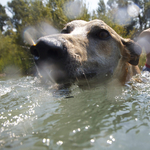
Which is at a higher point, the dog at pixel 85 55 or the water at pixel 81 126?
the dog at pixel 85 55

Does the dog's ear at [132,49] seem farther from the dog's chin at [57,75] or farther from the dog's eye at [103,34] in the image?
the dog's chin at [57,75]

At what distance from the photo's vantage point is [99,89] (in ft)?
10.2

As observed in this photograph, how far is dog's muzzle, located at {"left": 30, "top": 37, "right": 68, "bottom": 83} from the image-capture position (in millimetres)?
1719

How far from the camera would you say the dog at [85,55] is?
1856 mm

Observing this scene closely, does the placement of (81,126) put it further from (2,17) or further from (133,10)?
(2,17)

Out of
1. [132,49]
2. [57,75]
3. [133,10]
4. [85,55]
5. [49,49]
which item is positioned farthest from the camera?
[133,10]

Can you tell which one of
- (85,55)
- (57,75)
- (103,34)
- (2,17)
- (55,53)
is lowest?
(57,75)

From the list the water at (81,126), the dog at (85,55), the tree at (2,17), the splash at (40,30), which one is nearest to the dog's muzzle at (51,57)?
the dog at (85,55)

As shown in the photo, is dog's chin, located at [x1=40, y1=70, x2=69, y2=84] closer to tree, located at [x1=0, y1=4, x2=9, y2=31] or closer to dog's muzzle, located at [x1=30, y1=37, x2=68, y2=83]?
dog's muzzle, located at [x1=30, y1=37, x2=68, y2=83]

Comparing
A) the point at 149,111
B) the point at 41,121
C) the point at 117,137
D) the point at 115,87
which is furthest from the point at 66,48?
the point at 115,87

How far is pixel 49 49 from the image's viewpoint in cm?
176

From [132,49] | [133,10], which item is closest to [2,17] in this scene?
[133,10]

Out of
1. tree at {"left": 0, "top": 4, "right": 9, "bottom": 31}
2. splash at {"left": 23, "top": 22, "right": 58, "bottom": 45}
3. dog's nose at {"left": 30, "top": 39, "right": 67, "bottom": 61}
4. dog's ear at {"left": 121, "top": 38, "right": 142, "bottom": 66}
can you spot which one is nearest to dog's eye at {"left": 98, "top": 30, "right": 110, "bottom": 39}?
dog's ear at {"left": 121, "top": 38, "right": 142, "bottom": 66}

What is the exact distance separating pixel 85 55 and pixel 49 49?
799mm
